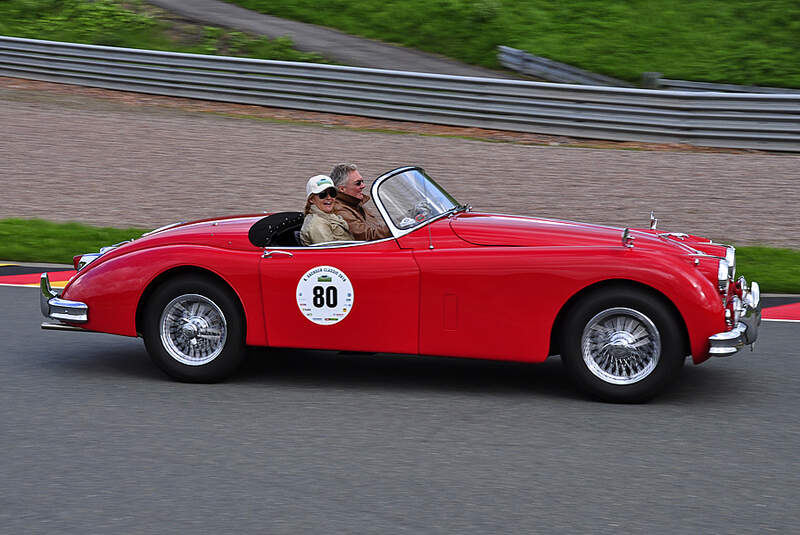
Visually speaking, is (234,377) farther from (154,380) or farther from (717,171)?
(717,171)

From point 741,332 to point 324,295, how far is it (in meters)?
2.40

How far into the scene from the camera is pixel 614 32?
884 inches

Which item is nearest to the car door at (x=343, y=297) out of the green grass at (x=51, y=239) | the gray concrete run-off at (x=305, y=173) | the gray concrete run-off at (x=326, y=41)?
the green grass at (x=51, y=239)

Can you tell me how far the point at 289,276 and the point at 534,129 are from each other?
1140 centimetres

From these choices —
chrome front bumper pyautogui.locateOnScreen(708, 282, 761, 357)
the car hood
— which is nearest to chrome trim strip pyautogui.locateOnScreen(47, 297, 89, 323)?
the car hood

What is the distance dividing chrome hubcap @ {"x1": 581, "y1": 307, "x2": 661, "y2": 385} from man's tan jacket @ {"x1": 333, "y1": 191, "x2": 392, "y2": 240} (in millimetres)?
1381

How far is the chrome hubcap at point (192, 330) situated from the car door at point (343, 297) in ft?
1.13

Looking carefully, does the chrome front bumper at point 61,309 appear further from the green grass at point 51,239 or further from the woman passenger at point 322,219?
the green grass at point 51,239

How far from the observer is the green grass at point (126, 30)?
72.2 ft

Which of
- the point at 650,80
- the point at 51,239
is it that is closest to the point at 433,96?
the point at 650,80

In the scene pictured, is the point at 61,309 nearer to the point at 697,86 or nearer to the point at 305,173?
the point at 305,173

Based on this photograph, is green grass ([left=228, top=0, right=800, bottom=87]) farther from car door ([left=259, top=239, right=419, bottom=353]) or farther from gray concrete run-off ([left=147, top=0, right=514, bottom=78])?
car door ([left=259, top=239, right=419, bottom=353])

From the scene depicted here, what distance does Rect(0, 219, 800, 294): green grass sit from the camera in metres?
10.2

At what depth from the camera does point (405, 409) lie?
20.3 ft
